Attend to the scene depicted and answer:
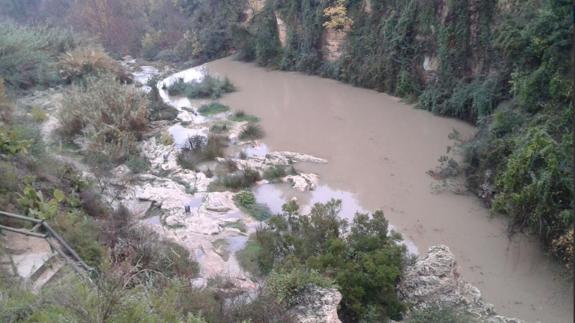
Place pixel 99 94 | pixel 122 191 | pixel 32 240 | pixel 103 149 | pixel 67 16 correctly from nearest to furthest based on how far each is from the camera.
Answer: pixel 32 240 < pixel 122 191 < pixel 103 149 < pixel 99 94 < pixel 67 16

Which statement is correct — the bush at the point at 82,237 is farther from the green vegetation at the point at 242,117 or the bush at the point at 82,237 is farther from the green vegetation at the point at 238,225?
the green vegetation at the point at 242,117

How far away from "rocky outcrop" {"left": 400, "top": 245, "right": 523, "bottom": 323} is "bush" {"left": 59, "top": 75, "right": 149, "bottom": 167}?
8.31 m

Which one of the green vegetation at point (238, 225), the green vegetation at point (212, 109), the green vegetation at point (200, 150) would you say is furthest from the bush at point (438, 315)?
the green vegetation at point (212, 109)

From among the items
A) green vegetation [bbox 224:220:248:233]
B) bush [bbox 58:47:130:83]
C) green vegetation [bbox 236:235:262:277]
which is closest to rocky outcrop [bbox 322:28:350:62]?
bush [bbox 58:47:130:83]

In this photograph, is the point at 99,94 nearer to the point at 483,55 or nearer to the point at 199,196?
the point at 199,196

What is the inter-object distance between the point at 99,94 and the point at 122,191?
4708 millimetres

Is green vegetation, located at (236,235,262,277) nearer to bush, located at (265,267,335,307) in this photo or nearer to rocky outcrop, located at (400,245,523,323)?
bush, located at (265,267,335,307)

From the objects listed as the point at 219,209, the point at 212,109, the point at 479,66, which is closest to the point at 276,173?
the point at 219,209

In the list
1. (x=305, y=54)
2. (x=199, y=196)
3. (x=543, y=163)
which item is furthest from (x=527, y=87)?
(x=305, y=54)

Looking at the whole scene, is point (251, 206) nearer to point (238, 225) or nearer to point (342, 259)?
point (238, 225)

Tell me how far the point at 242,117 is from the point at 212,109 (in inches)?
66.2

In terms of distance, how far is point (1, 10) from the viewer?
3231 cm

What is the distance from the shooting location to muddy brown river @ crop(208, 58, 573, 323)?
24.1ft

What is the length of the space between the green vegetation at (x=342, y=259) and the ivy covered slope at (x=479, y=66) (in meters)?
2.58
